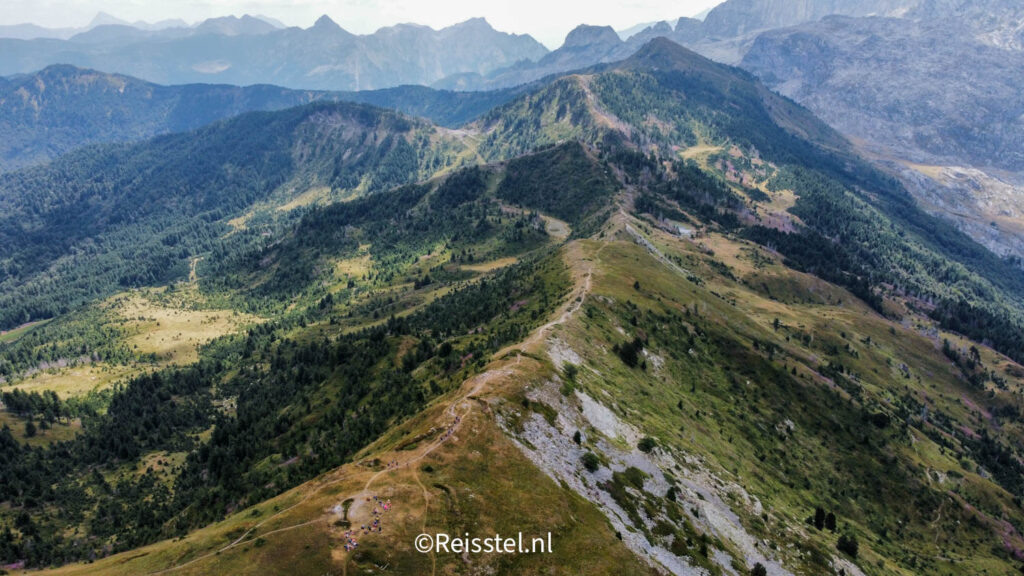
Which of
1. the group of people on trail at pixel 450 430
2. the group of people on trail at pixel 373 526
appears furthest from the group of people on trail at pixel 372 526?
the group of people on trail at pixel 450 430

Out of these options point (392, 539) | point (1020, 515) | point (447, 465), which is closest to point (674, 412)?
point (447, 465)

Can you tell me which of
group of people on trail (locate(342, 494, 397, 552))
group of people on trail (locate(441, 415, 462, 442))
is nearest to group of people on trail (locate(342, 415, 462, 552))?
group of people on trail (locate(342, 494, 397, 552))

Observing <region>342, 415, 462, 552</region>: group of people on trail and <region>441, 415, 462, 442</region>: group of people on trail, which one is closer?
<region>342, 415, 462, 552</region>: group of people on trail

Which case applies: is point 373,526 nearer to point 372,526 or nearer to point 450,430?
point 372,526

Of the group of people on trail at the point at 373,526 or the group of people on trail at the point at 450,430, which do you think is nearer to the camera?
the group of people on trail at the point at 373,526

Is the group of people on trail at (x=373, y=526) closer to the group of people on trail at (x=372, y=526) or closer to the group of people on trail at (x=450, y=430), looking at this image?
the group of people on trail at (x=372, y=526)

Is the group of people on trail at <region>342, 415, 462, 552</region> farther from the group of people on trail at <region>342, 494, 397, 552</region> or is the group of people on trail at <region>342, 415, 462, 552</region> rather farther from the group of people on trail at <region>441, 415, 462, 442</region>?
the group of people on trail at <region>441, 415, 462, 442</region>

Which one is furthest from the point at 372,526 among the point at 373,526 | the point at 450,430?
the point at 450,430

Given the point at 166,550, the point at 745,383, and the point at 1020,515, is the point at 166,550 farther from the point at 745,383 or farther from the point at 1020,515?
the point at 1020,515
